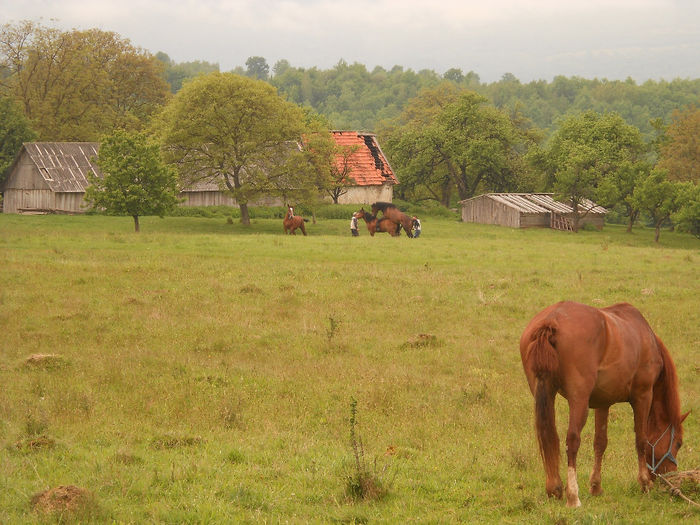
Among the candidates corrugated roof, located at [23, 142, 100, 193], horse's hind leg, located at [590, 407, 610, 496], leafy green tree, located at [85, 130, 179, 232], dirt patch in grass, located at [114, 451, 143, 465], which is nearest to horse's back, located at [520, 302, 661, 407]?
horse's hind leg, located at [590, 407, 610, 496]

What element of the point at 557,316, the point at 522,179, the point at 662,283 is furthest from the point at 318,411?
the point at 522,179

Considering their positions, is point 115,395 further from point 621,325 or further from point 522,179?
point 522,179

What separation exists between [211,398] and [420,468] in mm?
4765

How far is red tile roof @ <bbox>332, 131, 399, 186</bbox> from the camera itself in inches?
2525

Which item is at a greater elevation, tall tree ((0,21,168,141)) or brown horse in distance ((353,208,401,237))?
tall tree ((0,21,168,141))

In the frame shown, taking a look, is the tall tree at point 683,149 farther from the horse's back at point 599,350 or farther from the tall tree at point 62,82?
the horse's back at point 599,350

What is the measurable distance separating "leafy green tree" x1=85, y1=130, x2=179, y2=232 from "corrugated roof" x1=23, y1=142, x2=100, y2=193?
1689 cm

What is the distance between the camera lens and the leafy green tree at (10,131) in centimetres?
5755

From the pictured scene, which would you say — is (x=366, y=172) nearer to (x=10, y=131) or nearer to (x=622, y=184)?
(x=622, y=184)

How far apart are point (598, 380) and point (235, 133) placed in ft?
131

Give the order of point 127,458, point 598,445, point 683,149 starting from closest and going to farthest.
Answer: point 598,445
point 127,458
point 683,149

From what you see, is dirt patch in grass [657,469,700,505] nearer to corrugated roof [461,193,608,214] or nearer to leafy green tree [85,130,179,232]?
leafy green tree [85,130,179,232]

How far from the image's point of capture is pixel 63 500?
7070 mm

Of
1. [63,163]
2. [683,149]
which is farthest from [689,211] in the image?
[63,163]
